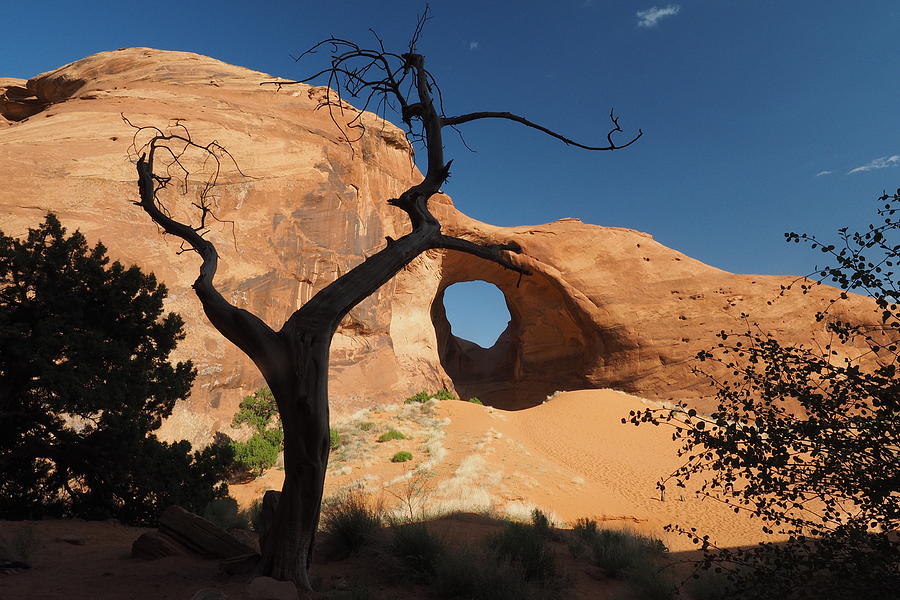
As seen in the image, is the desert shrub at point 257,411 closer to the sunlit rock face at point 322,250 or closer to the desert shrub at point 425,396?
the sunlit rock face at point 322,250

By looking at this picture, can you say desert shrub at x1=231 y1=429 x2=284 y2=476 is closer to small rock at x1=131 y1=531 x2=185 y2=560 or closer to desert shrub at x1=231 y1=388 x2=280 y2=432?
desert shrub at x1=231 y1=388 x2=280 y2=432

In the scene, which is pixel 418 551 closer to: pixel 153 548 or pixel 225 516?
pixel 153 548

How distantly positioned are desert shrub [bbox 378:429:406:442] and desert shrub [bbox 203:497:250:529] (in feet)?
21.2

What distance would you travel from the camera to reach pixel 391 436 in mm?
17141

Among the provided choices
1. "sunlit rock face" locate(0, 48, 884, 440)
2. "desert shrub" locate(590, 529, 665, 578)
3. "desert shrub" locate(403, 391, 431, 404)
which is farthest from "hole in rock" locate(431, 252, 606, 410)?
"desert shrub" locate(590, 529, 665, 578)

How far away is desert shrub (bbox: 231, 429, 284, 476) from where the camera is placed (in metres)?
14.9

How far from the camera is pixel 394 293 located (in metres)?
27.6

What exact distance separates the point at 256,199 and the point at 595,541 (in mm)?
18962

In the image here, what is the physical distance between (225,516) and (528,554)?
6529 millimetres

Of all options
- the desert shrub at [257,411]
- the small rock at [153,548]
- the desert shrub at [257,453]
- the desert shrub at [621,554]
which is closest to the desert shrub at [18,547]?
the small rock at [153,548]

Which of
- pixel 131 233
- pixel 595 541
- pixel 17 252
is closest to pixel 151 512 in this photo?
pixel 17 252

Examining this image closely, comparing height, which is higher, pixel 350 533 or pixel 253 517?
pixel 350 533

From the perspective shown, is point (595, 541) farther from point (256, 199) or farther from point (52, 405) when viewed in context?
point (256, 199)

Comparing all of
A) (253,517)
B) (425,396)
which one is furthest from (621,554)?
(425,396)
